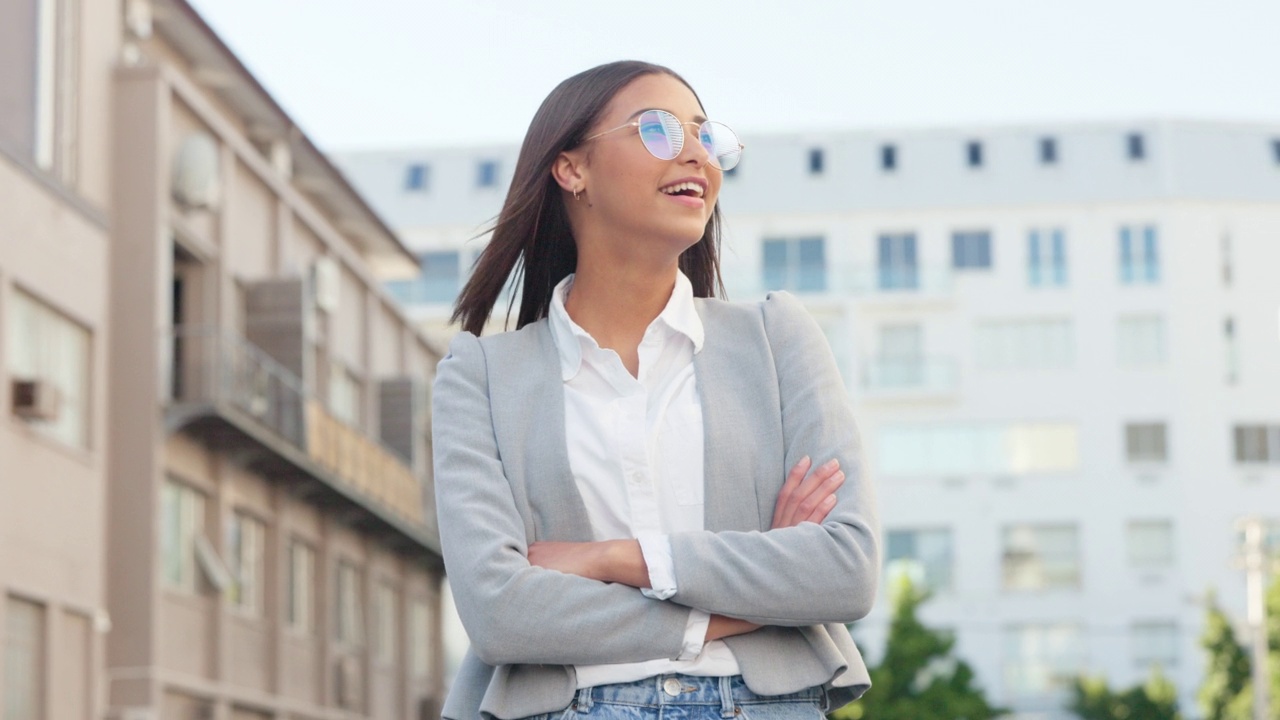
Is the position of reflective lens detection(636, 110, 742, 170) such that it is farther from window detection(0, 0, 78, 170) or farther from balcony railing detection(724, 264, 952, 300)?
balcony railing detection(724, 264, 952, 300)

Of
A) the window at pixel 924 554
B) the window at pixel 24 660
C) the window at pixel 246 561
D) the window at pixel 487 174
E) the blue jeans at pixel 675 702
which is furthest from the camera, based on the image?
the window at pixel 487 174

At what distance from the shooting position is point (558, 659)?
332cm

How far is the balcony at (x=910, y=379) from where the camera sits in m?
63.2

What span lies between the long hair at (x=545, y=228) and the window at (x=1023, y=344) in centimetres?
6053

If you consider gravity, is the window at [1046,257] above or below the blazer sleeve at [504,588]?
above

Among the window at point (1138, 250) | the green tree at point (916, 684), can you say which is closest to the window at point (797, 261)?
the window at point (1138, 250)

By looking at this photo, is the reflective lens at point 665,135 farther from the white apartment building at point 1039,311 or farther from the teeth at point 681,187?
the white apartment building at point 1039,311

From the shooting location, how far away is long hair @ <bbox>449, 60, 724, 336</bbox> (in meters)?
3.71

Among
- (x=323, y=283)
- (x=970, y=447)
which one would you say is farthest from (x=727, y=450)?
(x=970, y=447)

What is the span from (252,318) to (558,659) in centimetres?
2980

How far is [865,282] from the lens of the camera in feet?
209

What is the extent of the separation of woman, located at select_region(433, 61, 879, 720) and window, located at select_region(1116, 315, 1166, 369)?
61280 millimetres

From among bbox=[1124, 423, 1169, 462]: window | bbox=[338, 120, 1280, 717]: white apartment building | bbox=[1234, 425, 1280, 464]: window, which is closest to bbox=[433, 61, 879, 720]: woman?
bbox=[338, 120, 1280, 717]: white apartment building

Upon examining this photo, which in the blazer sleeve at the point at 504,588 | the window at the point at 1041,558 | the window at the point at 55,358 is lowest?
the blazer sleeve at the point at 504,588
